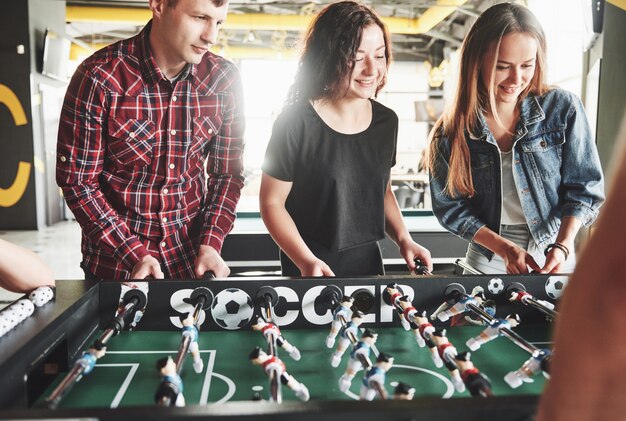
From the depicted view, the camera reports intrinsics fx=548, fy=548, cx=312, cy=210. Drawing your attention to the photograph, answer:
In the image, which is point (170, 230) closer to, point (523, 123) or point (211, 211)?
point (211, 211)

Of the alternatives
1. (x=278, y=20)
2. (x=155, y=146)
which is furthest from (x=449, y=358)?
(x=278, y=20)

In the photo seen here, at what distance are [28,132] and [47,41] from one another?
4.35 feet


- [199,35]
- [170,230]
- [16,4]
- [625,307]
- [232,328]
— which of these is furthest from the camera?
[16,4]

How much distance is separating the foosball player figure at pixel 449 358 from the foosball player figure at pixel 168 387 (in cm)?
45

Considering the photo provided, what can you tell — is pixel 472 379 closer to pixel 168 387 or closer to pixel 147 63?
pixel 168 387

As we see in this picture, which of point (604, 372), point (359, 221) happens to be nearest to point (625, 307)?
point (604, 372)

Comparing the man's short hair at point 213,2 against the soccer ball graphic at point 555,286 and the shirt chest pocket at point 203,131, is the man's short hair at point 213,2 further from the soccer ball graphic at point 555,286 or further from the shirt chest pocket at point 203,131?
the soccer ball graphic at point 555,286

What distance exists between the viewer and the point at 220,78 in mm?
1939

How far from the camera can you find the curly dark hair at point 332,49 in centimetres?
176

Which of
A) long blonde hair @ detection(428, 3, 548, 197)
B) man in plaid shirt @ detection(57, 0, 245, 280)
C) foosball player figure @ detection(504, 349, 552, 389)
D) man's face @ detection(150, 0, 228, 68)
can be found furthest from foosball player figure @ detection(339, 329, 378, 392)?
man's face @ detection(150, 0, 228, 68)

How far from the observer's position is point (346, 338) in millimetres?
1116

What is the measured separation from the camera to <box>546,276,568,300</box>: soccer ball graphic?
4.54 feet

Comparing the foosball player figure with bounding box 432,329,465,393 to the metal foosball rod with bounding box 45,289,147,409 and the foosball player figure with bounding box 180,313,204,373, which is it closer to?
the foosball player figure with bounding box 180,313,204,373

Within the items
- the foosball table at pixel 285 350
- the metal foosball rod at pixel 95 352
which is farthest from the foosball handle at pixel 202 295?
the metal foosball rod at pixel 95 352
